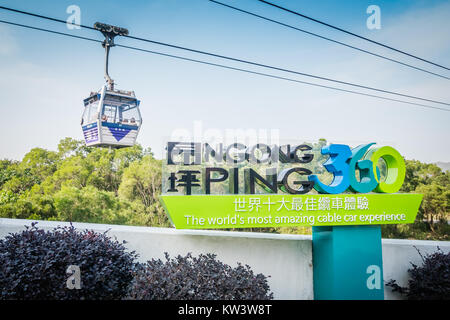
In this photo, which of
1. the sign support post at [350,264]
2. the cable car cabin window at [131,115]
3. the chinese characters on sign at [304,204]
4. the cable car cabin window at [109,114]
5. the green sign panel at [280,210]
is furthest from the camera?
the cable car cabin window at [131,115]

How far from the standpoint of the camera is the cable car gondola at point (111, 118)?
12.0 metres

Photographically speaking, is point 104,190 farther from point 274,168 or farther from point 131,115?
point 274,168

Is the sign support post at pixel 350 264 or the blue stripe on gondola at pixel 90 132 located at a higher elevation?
the blue stripe on gondola at pixel 90 132

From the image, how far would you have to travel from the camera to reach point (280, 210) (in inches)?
195

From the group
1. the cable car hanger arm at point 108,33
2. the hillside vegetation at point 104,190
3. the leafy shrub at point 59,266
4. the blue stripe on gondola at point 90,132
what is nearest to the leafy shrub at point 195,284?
the leafy shrub at point 59,266

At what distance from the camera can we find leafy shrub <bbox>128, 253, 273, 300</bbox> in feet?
11.6

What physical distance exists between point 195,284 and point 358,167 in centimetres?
322

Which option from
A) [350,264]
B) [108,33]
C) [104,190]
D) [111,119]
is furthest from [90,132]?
[104,190]

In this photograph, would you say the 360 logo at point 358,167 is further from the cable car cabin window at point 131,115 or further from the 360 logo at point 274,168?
the cable car cabin window at point 131,115

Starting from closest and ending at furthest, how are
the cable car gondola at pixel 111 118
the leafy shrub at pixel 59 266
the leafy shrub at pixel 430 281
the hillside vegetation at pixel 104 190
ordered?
the leafy shrub at pixel 59 266, the leafy shrub at pixel 430 281, the cable car gondola at pixel 111 118, the hillside vegetation at pixel 104 190

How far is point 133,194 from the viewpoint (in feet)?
76.1

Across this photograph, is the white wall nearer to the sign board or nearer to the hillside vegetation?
the sign board
